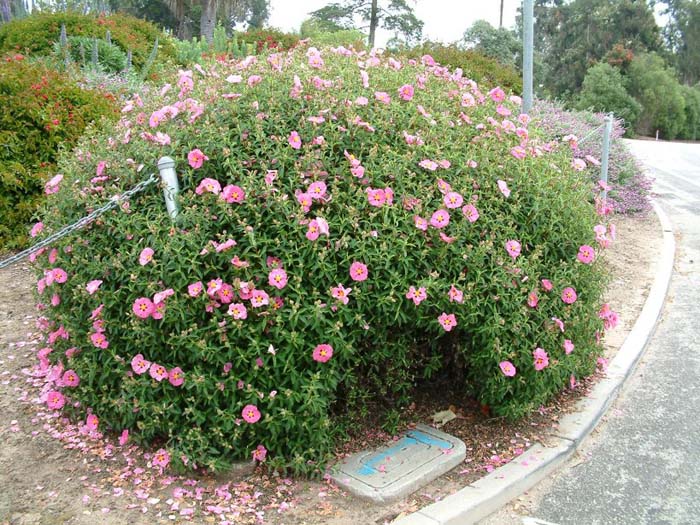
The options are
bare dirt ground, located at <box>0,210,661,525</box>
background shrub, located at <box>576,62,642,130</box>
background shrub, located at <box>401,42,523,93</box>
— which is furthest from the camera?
background shrub, located at <box>576,62,642,130</box>

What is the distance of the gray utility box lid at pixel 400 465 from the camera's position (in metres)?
3.21

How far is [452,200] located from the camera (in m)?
3.52

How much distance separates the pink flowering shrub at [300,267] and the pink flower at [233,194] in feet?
0.04

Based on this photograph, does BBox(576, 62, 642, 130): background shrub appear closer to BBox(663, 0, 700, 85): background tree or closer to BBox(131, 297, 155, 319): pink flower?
BBox(663, 0, 700, 85): background tree

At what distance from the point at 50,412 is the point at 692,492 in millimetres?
3426

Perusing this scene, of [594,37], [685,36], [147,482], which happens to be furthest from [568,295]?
[685,36]

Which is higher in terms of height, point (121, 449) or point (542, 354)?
point (542, 354)

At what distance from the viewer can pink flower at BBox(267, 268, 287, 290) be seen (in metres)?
3.11

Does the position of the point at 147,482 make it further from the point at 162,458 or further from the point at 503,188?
the point at 503,188

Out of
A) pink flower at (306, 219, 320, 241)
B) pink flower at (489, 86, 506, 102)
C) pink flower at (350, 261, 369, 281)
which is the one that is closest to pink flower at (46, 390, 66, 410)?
pink flower at (306, 219, 320, 241)

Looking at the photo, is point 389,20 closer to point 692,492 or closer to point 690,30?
point 692,492

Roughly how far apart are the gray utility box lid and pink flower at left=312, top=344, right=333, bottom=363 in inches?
24.6

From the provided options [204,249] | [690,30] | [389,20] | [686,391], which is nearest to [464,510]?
[204,249]

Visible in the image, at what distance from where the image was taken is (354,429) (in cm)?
375
